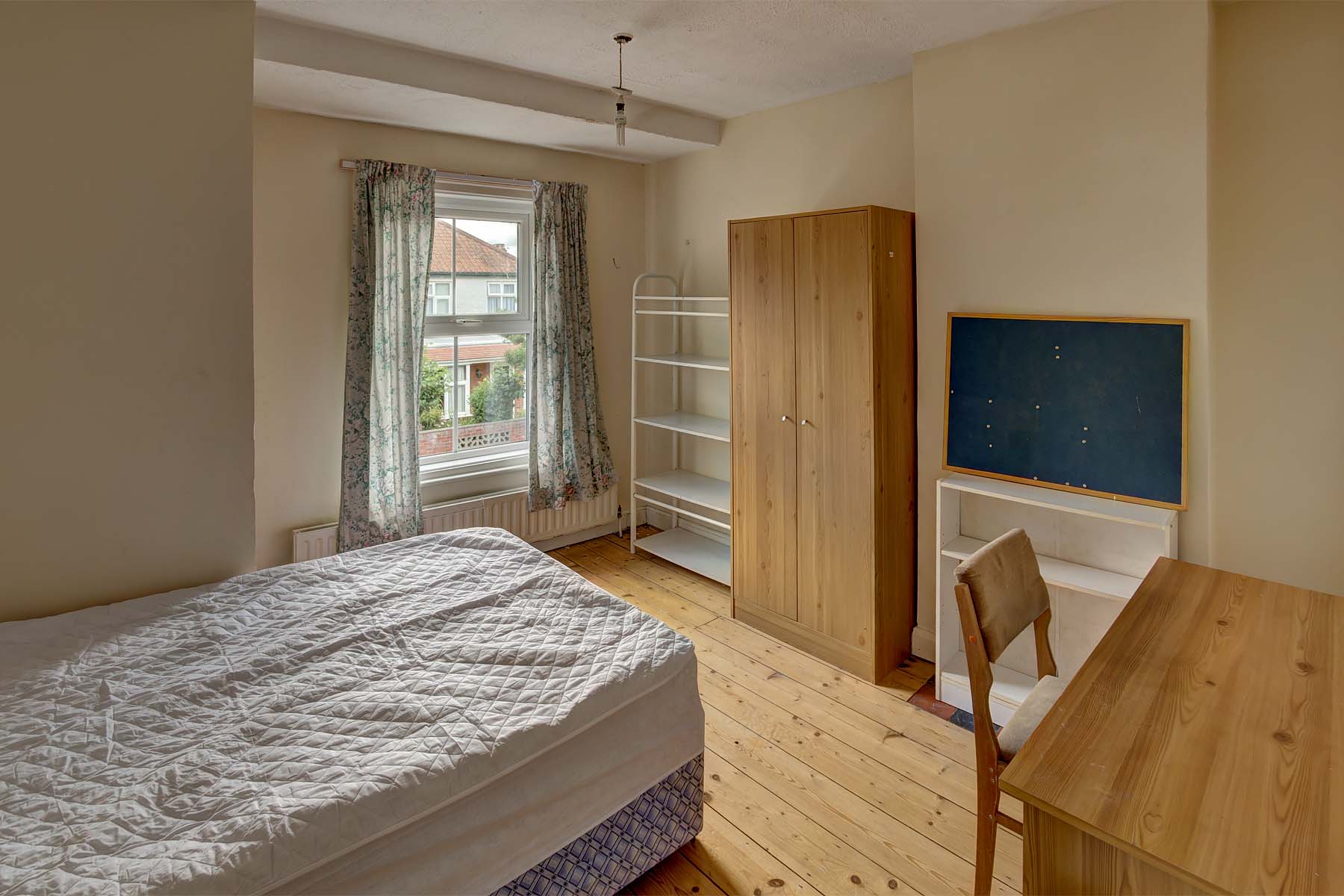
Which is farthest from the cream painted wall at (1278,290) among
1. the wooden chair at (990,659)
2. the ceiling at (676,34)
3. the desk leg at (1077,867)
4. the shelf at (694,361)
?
the shelf at (694,361)

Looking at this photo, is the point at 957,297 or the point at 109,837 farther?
the point at 957,297

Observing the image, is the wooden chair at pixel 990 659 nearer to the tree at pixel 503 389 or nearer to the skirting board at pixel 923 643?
the skirting board at pixel 923 643

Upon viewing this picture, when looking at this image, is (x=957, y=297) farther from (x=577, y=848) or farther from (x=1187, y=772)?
(x=577, y=848)

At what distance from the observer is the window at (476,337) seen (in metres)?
3.82

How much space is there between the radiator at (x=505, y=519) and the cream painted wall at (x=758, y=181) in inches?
21.6

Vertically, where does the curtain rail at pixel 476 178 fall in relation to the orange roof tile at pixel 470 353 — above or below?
above

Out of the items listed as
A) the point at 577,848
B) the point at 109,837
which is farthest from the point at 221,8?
the point at 577,848

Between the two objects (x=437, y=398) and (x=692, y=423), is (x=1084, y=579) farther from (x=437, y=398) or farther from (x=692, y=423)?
(x=437, y=398)

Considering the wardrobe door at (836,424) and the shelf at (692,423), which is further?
the shelf at (692,423)

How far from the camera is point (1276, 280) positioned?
215 centimetres

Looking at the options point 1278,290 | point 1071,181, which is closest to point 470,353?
point 1071,181

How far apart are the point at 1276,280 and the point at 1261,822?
6.33 feet

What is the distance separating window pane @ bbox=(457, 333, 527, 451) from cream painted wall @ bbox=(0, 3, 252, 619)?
1.69m

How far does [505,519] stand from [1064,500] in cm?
294
